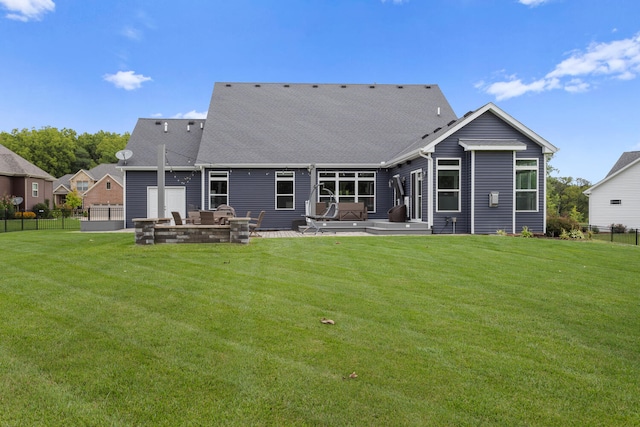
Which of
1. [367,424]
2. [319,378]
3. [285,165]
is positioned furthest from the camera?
[285,165]

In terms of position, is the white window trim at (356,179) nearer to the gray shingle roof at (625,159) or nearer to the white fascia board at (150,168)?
the white fascia board at (150,168)

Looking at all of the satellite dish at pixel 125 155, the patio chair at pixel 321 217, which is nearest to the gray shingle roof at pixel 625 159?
the patio chair at pixel 321 217

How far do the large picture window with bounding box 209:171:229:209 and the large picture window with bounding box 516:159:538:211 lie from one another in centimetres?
1195

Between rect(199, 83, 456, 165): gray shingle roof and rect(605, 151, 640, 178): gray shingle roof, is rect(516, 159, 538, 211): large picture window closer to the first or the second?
rect(199, 83, 456, 165): gray shingle roof

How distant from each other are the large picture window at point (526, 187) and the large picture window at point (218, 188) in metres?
12.0

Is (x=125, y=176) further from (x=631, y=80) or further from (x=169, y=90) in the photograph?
(x=631, y=80)

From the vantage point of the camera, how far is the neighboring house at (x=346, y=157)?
592 inches

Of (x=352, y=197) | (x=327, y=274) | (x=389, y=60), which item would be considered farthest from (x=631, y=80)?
(x=327, y=274)

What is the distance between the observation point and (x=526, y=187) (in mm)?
15305

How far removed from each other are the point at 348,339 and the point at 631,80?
2749 centimetres

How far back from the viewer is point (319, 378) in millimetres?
2916

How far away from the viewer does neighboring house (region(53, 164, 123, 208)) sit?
5059 cm

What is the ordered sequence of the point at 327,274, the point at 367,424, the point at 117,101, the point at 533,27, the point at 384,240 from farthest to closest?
the point at 117,101, the point at 533,27, the point at 384,240, the point at 327,274, the point at 367,424

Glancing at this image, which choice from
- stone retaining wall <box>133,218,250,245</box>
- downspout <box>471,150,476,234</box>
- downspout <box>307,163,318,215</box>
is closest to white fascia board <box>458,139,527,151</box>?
downspout <box>471,150,476,234</box>
